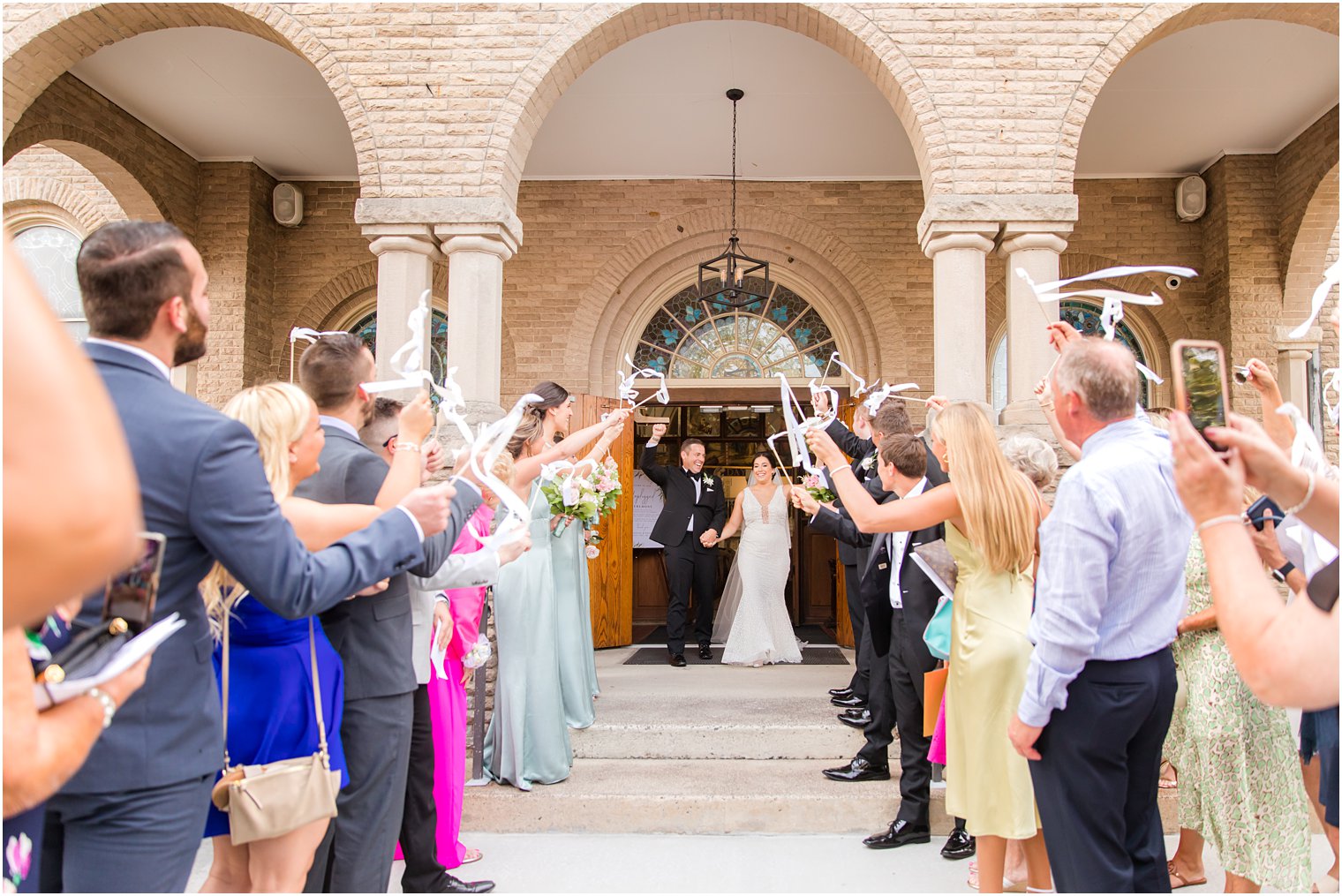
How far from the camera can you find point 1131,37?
641cm

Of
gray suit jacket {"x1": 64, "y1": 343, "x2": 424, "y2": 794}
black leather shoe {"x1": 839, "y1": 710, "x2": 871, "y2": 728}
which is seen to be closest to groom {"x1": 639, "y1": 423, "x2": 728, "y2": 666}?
black leather shoe {"x1": 839, "y1": 710, "x2": 871, "y2": 728}

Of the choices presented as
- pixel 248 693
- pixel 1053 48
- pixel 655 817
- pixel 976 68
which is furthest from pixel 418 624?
pixel 1053 48

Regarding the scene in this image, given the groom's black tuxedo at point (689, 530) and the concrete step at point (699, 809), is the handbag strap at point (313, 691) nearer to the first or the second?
the concrete step at point (699, 809)

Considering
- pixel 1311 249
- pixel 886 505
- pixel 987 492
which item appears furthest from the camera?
pixel 1311 249

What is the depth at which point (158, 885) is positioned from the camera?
5.69ft

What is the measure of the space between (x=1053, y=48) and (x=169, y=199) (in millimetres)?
9432

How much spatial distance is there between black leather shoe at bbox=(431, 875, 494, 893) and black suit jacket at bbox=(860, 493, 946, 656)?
2349 millimetres

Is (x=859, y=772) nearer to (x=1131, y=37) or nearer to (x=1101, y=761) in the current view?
(x=1101, y=761)

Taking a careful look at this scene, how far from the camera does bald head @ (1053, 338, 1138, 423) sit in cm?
246

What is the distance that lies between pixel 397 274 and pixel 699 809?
15.0 feet

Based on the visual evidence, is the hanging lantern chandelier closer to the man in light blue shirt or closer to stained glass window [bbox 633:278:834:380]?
stained glass window [bbox 633:278:834:380]

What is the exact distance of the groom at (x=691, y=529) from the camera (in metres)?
8.54

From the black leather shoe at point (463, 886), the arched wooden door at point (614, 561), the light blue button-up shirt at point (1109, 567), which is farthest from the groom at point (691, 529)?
the light blue button-up shirt at point (1109, 567)

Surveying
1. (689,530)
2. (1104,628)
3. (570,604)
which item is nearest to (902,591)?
(1104,628)
